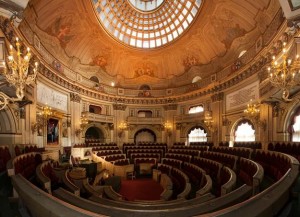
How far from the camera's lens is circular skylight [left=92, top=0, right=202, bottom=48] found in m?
19.2

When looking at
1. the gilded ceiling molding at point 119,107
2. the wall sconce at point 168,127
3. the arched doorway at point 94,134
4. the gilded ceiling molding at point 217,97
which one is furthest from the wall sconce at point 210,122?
the arched doorway at point 94,134

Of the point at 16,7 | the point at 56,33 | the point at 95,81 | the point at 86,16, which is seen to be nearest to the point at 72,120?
the point at 95,81

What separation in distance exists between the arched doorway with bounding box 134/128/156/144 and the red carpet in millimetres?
10616

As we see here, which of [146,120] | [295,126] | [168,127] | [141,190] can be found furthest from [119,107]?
[295,126]

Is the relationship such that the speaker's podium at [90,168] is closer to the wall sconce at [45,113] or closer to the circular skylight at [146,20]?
the wall sconce at [45,113]

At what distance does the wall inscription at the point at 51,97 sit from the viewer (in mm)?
12648

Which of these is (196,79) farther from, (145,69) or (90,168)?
(90,168)

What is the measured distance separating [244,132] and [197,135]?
6.21 meters

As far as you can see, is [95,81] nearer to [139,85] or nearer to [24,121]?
[139,85]

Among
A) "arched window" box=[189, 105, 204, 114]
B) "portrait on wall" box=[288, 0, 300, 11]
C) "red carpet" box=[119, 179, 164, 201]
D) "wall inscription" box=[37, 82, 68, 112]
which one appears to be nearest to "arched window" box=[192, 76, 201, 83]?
"arched window" box=[189, 105, 204, 114]

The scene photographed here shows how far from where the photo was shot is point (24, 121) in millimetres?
9852

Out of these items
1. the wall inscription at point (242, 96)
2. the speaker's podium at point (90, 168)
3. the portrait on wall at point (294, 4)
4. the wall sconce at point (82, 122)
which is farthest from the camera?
the wall sconce at point (82, 122)

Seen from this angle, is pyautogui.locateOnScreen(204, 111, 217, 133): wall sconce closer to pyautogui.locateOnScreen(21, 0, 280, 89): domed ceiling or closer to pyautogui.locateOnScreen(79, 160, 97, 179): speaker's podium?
pyautogui.locateOnScreen(21, 0, 280, 89): domed ceiling

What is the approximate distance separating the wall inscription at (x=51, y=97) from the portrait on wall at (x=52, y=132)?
1232 mm
